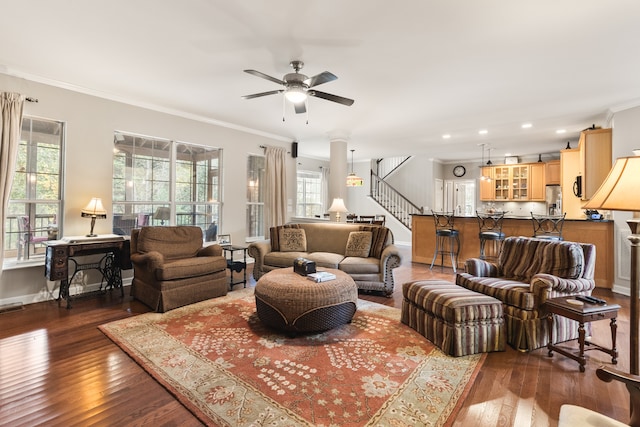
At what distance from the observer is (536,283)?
2.70 meters

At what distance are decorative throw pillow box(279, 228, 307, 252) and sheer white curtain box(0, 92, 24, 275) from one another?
3.38 m

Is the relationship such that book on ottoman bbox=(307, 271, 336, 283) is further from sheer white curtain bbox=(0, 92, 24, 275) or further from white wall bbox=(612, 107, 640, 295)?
white wall bbox=(612, 107, 640, 295)

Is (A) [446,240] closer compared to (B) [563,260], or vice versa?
(B) [563,260]

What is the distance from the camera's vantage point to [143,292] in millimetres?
3859

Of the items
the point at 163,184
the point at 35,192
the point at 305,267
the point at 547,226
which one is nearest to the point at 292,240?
the point at 305,267

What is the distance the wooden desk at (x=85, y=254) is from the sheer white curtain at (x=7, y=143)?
0.59 m

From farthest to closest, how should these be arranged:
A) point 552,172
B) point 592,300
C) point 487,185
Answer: point 487,185
point 552,172
point 592,300

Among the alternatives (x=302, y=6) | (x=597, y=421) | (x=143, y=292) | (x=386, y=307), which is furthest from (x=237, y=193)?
(x=597, y=421)

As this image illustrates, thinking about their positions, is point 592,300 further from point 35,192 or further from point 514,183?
point 514,183

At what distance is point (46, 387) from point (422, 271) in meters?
5.35

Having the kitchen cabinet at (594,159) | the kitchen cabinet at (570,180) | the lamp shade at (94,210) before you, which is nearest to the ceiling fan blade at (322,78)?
the lamp shade at (94,210)

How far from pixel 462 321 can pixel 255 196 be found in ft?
16.6

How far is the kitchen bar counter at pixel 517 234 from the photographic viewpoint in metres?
4.86

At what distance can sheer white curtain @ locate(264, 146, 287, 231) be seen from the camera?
21.8 feet
